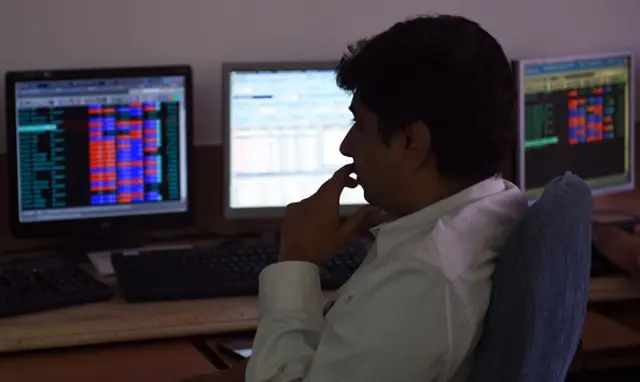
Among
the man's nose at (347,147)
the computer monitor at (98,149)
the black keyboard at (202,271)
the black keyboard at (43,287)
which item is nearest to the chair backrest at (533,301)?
the man's nose at (347,147)

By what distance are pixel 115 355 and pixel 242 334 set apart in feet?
0.87

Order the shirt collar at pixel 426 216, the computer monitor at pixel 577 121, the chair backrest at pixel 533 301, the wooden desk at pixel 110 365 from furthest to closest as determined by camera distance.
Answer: the computer monitor at pixel 577 121 < the wooden desk at pixel 110 365 < the shirt collar at pixel 426 216 < the chair backrest at pixel 533 301

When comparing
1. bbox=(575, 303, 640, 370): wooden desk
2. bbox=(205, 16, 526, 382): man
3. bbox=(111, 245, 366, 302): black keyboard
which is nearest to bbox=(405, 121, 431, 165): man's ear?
bbox=(205, 16, 526, 382): man

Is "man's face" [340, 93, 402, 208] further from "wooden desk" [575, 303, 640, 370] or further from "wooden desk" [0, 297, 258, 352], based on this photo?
"wooden desk" [575, 303, 640, 370]

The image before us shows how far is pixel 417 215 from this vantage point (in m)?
1.44

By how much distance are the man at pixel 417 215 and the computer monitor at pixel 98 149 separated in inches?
39.4

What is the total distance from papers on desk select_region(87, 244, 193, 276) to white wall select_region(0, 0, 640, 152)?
285mm

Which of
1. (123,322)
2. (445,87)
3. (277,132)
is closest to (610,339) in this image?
(277,132)

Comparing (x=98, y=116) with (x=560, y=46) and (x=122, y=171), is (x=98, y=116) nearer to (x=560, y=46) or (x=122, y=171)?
(x=122, y=171)

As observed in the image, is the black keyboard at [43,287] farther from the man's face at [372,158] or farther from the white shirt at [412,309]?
the man's face at [372,158]

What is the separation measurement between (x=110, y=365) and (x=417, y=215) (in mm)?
755

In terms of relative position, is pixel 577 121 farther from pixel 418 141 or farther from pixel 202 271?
pixel 418 141

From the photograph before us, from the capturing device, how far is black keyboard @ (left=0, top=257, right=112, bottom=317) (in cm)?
201

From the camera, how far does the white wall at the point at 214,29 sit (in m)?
2.46
